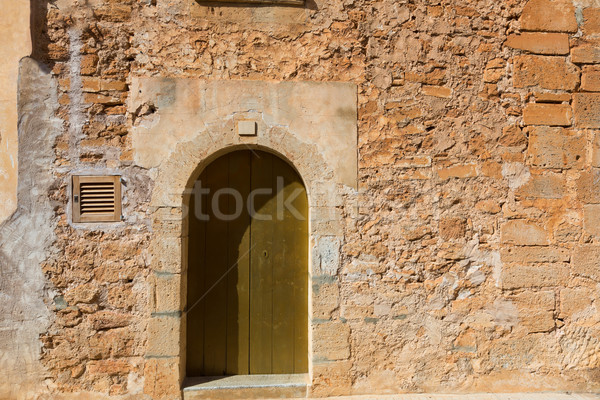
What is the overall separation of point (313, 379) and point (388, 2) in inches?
114

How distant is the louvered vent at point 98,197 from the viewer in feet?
10.2

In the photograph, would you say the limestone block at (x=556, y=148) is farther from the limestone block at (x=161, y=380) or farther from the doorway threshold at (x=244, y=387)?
the limestone block at (x=161, y=380)

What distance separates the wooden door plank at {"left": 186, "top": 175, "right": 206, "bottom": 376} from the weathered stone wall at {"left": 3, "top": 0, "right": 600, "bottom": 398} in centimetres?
29

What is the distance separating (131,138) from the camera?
314 centimetres

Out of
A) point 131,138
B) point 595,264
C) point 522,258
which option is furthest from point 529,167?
point 131,138

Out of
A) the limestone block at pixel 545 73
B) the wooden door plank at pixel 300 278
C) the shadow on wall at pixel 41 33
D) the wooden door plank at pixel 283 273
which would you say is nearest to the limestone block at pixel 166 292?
the wooden door plank at pixel 283 273

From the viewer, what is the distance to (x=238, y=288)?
337 cm

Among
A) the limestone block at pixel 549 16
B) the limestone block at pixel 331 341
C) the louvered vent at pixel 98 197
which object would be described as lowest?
the limestone block at pixel 331 341

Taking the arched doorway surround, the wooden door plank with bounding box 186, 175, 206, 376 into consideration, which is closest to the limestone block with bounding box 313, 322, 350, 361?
the arched doorway surround

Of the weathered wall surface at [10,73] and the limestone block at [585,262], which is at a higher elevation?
the weathered wall surface at [10,73]

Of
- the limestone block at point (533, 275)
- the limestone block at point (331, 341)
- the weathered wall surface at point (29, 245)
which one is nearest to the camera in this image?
the weathered wall surface at point (29, 245)

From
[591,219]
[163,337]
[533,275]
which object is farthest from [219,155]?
[591,219]

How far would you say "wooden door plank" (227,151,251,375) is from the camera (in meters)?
3.35

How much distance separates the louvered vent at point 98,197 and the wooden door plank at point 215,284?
0.64 meters
